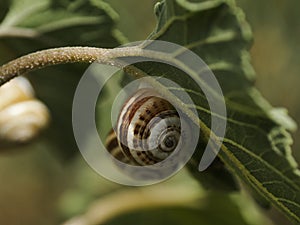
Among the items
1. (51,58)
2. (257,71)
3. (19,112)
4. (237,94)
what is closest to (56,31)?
(19,112)

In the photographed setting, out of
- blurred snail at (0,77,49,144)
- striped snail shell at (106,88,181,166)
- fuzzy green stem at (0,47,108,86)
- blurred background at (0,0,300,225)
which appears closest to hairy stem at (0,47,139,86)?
fuzzy green stem at (0,47,108,86)

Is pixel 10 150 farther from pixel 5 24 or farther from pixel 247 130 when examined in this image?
pixel 247 130

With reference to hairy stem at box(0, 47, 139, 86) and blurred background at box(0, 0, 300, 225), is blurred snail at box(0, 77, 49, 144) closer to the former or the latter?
hairy stem at box(0, 47, 139, 86)

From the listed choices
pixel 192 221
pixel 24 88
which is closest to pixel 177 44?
pixel 24 88

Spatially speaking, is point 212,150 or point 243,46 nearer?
point 243,46

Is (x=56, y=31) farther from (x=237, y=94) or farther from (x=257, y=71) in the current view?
(x=257, y=71)

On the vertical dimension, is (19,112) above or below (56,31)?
below
